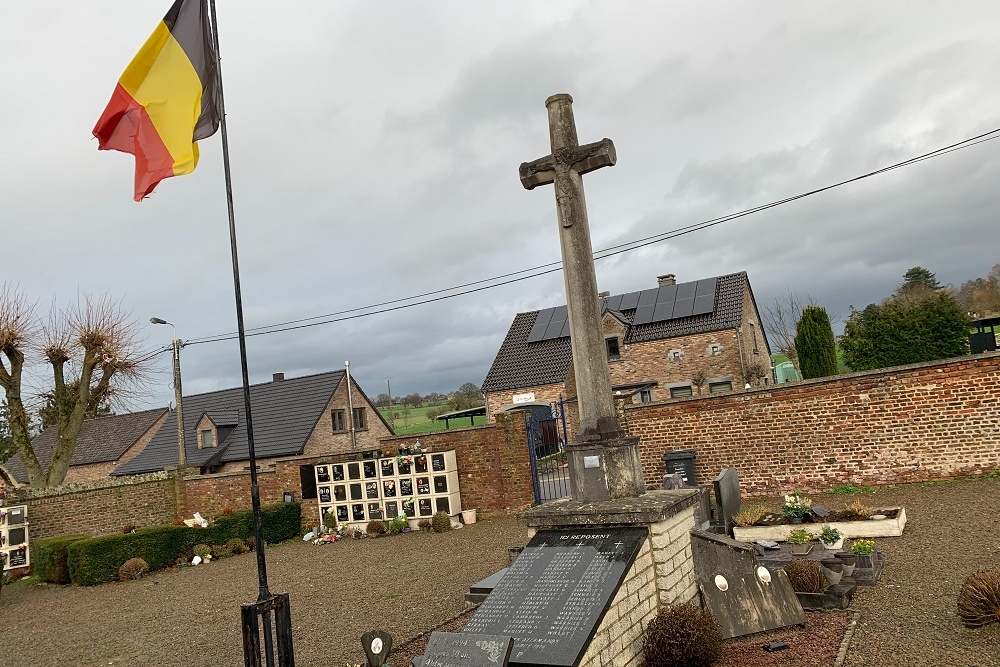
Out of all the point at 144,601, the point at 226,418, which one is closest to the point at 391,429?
the point at 226,418

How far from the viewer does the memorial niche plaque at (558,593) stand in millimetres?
4738

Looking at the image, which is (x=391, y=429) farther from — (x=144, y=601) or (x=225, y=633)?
(x=225, y=633)

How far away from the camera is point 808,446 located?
43.4 ft

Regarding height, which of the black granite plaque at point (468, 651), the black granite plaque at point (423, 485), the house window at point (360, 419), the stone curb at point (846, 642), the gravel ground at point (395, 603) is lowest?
the gravel ground at point (395, 603)

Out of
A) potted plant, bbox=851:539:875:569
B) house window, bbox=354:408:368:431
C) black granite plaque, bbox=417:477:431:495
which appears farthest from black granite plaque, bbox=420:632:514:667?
house window, bbox=354:408:368:431

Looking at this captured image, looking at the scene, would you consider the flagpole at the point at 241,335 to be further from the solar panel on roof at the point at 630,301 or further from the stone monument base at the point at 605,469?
the solar panel on roof at the point at 630,301

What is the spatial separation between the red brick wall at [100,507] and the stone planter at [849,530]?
50.6ft

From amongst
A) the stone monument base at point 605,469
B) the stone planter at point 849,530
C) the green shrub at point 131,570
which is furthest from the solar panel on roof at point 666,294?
the stone monument base at point 605,469

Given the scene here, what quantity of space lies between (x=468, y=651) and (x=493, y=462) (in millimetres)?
11179

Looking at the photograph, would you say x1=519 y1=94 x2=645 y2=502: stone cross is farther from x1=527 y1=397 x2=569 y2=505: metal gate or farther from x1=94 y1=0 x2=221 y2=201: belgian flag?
x1=527 y1=397 x2=569 y2=505: metal gate

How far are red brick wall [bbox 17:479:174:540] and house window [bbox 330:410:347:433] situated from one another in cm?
971

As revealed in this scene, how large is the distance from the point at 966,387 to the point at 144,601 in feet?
47.6

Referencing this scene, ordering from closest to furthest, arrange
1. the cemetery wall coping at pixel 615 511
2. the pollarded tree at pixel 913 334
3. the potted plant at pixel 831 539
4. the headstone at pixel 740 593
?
the cemetery wall coping at pixel 615 511 < the headstone at pixel 740 593 < the potted plant at pixel 831 539 < the pollarded tree at pixel 913 334

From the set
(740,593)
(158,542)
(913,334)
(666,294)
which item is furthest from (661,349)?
(740,593)
